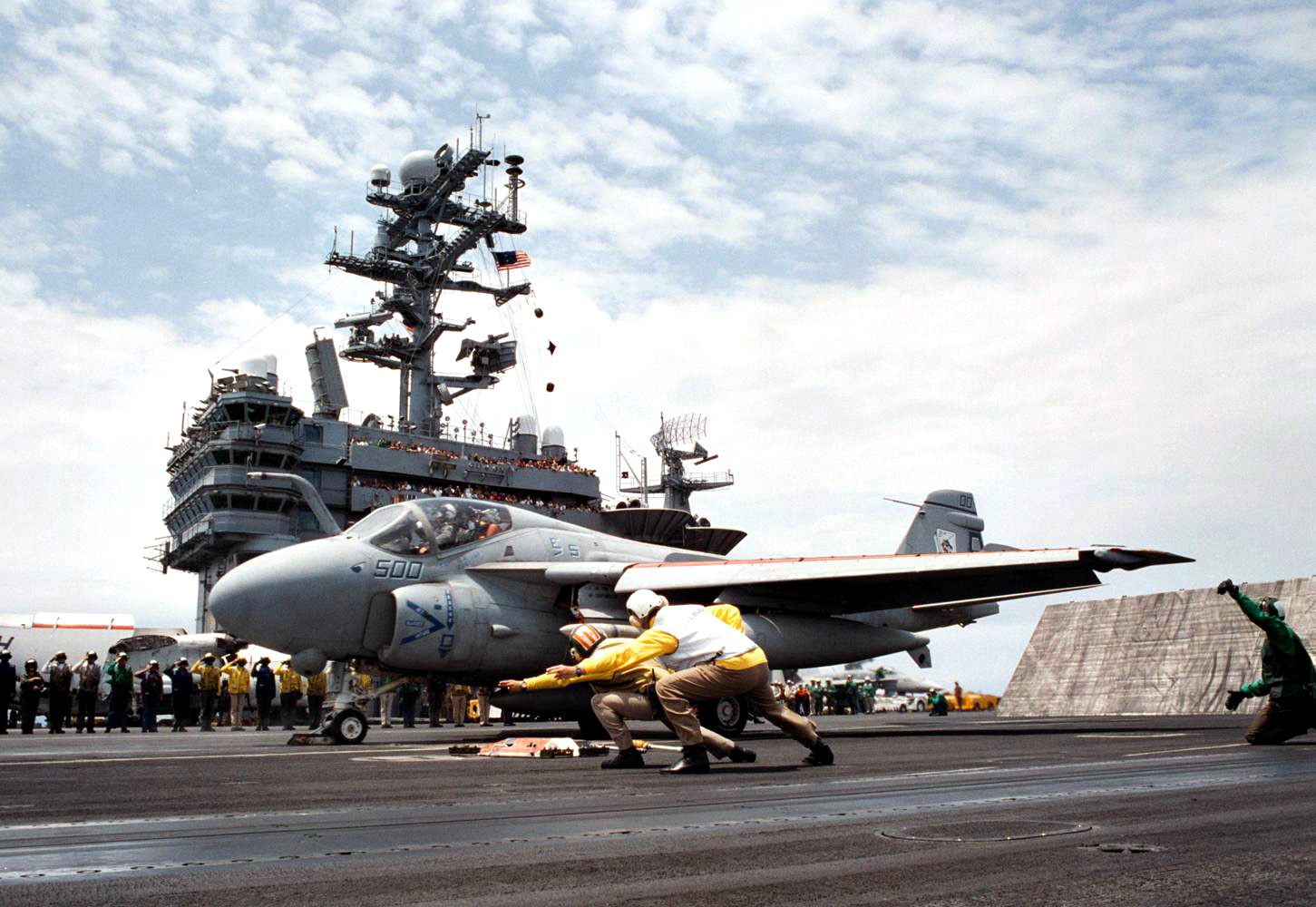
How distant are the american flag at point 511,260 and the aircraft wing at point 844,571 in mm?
53666

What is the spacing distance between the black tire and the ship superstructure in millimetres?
43344

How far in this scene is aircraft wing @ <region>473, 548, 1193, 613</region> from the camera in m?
16.4

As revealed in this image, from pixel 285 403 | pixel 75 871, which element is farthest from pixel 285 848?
pixel 285 403

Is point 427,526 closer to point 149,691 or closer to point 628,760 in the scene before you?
point 628,760

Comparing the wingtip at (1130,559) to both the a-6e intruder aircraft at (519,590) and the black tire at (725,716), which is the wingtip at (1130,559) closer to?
the a-6e intruder aircraft at (519,590)

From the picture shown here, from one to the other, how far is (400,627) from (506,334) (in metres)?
57.1

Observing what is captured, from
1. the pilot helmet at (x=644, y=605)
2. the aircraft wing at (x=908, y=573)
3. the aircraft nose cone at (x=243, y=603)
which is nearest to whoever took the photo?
the pilot helmet at (x=644, y=605)

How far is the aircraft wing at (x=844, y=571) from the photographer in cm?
1636

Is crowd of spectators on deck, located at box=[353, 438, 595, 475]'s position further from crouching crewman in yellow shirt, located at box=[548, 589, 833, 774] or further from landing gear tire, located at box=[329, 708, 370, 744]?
crouching crewman in yellow shirt, located at box=[548, 589, 833, 774]

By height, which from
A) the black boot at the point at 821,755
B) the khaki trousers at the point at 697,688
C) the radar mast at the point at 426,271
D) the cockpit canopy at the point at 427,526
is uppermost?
the radar mast at the point at 426,271

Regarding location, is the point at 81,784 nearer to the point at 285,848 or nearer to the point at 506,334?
the point at 285,848

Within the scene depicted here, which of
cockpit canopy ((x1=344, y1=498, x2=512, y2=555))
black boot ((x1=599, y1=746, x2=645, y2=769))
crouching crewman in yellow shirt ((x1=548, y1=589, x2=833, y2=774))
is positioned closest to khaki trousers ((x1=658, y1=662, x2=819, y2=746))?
crouching crewman in yellow shirt ((x1=548, y1=589, x2=833, y2=774))

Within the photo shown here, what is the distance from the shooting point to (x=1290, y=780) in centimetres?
726

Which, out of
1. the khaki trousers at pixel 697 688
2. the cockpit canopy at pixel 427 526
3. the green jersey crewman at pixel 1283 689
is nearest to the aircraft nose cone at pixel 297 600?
the cockpit canopy at pixel 427 526
